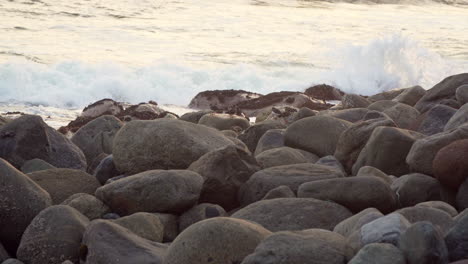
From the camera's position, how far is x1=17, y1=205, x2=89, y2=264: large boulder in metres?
4.89

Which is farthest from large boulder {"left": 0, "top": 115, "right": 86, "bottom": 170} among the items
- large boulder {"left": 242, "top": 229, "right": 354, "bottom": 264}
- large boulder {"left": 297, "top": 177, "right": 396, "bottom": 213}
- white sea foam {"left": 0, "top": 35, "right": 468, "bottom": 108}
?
white sea foam {"left": 0, "top": 35, "right": 468, "bottom": 108}

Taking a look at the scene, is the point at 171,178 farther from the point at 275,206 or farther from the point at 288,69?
the point at 288,69

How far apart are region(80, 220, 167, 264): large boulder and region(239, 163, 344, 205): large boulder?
3.54 feet

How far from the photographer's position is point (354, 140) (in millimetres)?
6484

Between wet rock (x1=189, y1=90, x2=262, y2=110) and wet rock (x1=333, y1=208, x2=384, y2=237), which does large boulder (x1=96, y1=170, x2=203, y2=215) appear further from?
wet rock (x1=189, y1=90, x2=262, y2=110)

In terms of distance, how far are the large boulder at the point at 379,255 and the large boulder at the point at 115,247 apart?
1134 millimetres

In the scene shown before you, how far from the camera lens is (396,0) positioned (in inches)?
1095

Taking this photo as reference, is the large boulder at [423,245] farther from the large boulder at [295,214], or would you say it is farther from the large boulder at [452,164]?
the large boulder at [452,164]

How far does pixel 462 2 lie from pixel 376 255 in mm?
25696

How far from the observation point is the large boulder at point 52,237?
4887 millimetres

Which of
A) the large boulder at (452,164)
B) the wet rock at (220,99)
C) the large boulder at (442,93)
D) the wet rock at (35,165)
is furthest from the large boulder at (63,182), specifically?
the wet rock at (220,99)

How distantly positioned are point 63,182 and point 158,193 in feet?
2.97

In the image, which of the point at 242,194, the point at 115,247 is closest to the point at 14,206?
the point at 115,247

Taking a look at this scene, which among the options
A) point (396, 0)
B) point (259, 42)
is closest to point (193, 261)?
point (259, 42)
